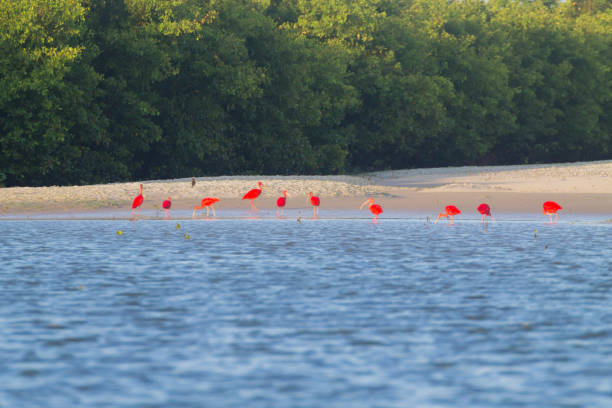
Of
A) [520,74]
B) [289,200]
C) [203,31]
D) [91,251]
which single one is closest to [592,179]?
[289,200]

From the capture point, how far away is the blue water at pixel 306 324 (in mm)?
8297

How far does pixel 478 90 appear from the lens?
237 ft

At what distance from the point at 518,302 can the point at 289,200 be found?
2146cm

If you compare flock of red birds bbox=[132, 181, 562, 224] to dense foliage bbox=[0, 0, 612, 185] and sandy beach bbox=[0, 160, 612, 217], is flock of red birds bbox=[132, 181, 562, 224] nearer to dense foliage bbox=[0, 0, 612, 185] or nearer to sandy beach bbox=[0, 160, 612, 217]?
sandy beach bbox=[0, 160, 612, 217]

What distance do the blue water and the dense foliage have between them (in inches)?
993

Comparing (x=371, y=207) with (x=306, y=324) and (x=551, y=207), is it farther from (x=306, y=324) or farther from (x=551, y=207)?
(x=306, y=324)

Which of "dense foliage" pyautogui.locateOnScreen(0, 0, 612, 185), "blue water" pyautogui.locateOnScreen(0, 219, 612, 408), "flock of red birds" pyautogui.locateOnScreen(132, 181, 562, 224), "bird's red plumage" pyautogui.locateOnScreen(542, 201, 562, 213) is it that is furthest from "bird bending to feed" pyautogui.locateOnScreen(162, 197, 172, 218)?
"dense foliage" pyautogui.locateOnScreen(0, 0, 612, 185)

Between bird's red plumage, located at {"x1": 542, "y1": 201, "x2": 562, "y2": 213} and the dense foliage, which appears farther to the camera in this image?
the dense foliage

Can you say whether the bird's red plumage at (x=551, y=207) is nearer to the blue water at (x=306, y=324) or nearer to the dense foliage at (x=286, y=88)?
the blue water at (x=306, y=324)

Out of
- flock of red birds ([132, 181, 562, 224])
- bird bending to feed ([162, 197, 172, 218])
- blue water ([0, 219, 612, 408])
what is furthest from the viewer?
bird bending to feed ([162, 197, 172, 218])

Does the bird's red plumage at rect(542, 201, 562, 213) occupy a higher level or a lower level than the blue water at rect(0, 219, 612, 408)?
higher

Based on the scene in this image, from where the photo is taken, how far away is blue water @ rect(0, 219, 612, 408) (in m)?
8.30

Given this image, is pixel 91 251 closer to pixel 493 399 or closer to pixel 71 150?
pixel 493 399

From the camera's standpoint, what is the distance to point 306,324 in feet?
→ 36.6
